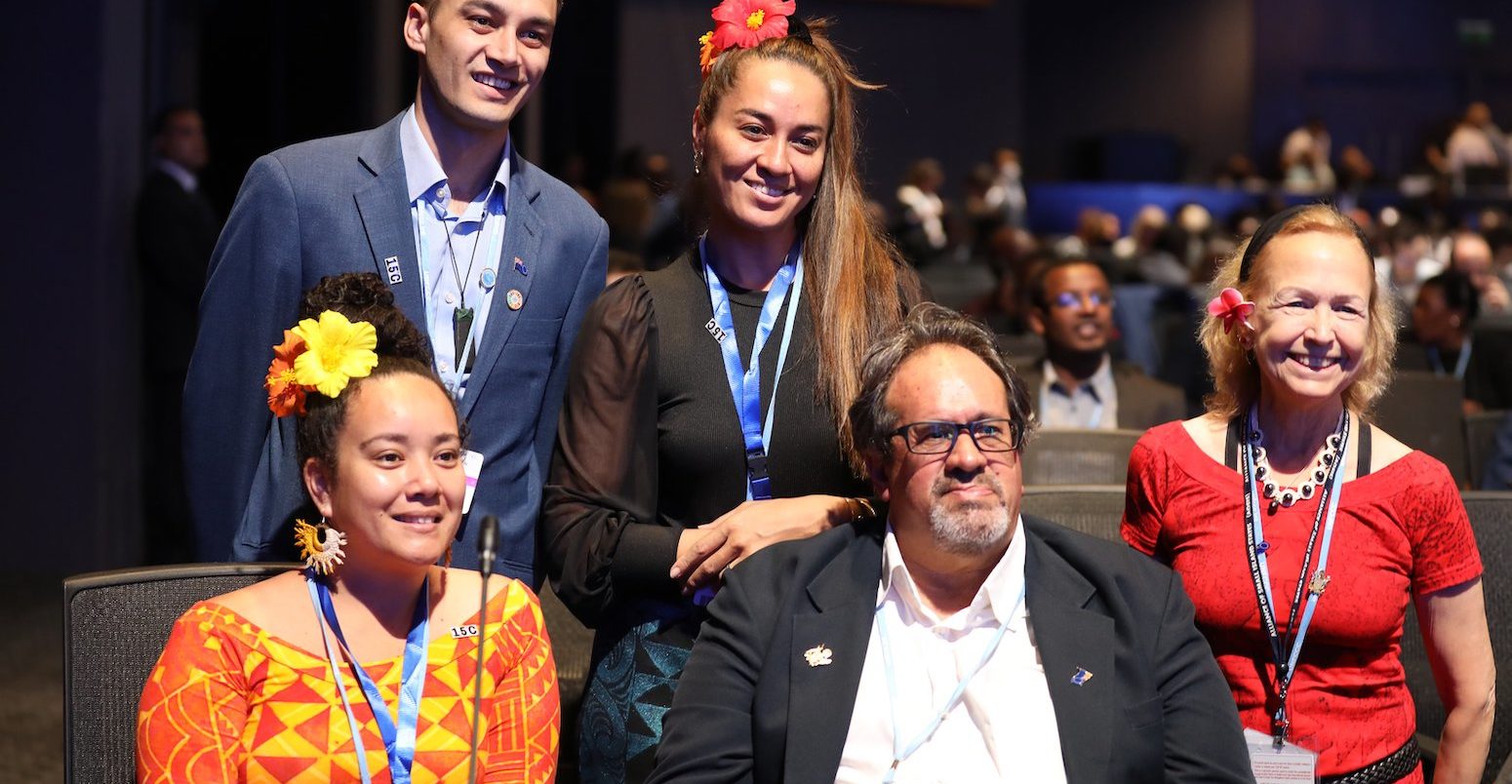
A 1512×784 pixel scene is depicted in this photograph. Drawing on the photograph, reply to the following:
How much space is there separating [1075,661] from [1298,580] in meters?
0.46

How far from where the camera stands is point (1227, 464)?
2373 millimetres

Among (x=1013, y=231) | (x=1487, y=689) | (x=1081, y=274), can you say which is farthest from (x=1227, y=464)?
(x=1013, y=231)

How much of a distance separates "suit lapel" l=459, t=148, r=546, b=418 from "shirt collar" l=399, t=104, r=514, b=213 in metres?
0.04

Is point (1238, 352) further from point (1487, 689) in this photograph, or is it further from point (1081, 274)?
point (1081, 274)

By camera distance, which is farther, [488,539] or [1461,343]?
[1461,343]

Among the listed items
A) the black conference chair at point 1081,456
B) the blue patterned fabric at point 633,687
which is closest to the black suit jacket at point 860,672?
the blue patterned fabric at point 633,687

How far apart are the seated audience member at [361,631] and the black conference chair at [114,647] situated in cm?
17

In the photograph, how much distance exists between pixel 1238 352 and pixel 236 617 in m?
1.53

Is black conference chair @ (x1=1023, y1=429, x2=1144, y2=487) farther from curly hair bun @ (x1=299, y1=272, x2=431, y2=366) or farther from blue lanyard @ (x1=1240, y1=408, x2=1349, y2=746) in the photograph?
Answer: curly hair bun @ (x1=299, y1=272, x2=431, y2=366)

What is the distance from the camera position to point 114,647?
2.13 metres

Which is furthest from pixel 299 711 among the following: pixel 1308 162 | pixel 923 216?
pixel 1308 162

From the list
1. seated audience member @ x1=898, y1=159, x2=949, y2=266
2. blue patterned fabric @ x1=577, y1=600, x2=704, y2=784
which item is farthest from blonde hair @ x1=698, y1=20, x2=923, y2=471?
seated audience member @ x1=898, y1=159, x2=949, y2=266

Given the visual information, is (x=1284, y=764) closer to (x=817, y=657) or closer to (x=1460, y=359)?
(x=817, y=657)

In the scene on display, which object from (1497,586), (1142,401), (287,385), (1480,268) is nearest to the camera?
(287,385)
